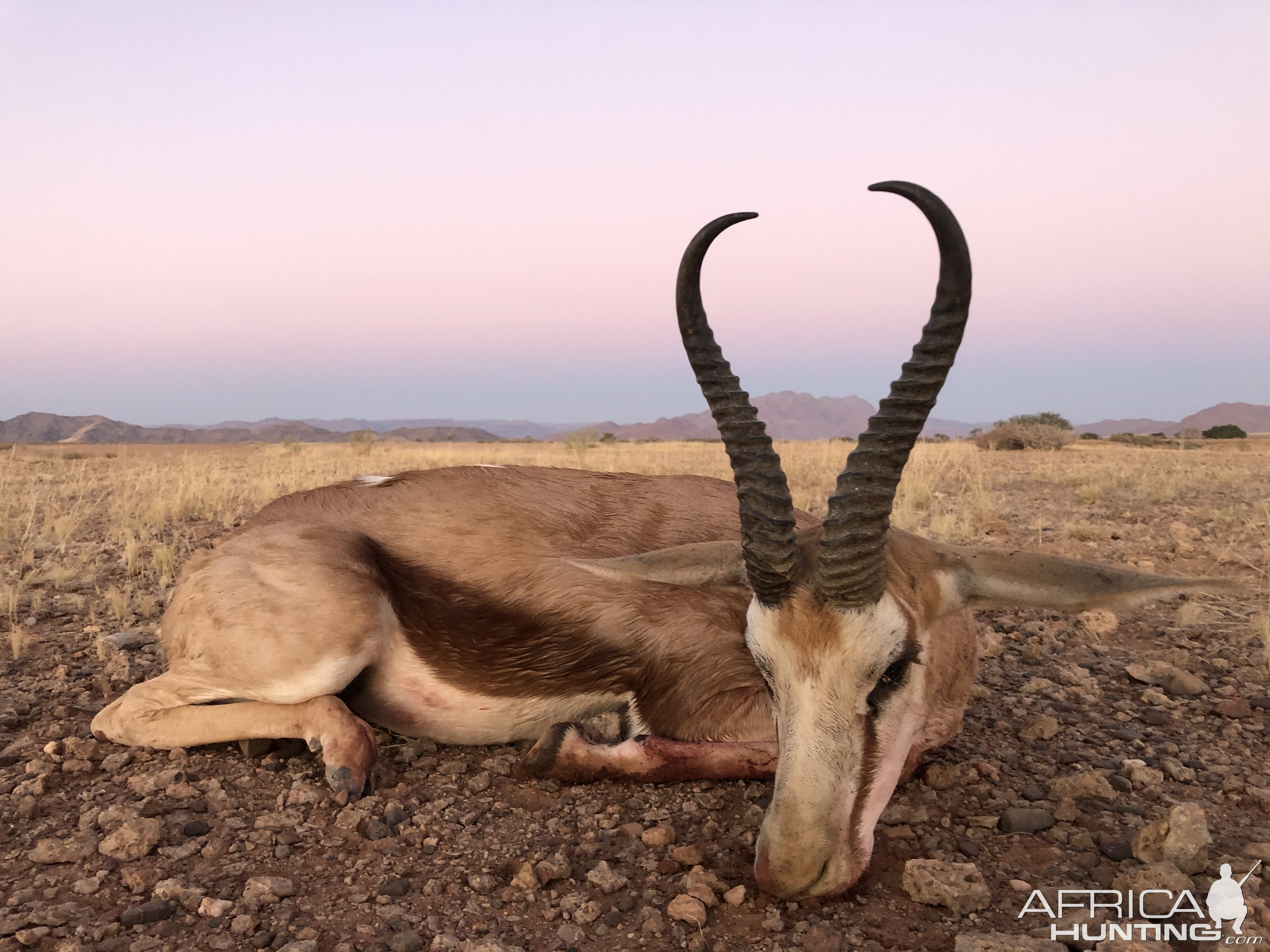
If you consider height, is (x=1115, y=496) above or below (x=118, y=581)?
above

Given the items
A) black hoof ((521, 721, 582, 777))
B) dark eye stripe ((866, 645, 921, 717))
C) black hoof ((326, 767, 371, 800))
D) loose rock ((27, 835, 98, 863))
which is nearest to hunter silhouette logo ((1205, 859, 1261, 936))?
dark eye stripe ((866, 645, 921, 717))

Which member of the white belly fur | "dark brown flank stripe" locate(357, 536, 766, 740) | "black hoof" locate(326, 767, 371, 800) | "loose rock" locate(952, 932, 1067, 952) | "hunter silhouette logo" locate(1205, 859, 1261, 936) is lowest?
"black hoof" locate(326, 767, 371, 800)

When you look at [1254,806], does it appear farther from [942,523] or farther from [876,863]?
[942,523]

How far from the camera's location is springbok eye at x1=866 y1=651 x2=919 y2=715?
2.68 metres

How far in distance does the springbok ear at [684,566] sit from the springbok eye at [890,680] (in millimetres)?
702

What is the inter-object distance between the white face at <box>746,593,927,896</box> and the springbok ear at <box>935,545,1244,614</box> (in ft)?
1.07

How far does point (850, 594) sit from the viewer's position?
2.62 m

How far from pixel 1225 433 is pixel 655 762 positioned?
51830mm

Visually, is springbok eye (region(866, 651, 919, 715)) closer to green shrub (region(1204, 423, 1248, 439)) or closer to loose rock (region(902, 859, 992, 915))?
loose rock (region(902, 859, 992, 915))

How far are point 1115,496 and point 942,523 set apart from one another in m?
4.54

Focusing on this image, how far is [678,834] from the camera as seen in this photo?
320 cm

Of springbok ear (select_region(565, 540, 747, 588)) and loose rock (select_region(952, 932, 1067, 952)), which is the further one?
springbok ear (select_region(565, 540, 747, 588))

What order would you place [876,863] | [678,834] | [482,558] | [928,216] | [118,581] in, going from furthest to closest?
[118,581] → [482,558] → [678,834] → [876,863] → [928,216]

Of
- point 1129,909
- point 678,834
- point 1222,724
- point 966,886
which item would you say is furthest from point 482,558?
point 1222,724
